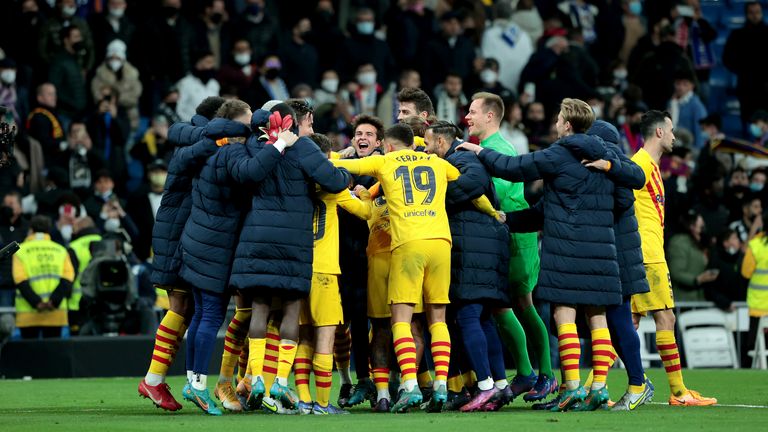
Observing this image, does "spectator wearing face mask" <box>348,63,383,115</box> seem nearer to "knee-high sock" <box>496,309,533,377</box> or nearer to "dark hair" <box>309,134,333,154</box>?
"knee-high sock" <box>496,309,533,377</box>

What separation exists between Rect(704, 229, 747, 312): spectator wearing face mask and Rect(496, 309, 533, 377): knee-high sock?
25.4 feet

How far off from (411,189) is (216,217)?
4.54ft

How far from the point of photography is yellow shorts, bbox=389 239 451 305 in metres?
11.5

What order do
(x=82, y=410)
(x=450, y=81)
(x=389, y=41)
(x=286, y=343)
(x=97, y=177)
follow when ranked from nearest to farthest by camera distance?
(x=286, y=343), (x=82, y=410), (x=97, y=177), (x=450, y=81), (x=389, y=41)

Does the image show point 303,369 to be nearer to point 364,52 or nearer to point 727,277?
point 727,277

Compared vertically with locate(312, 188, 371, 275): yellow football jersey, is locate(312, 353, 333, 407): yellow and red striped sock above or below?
below

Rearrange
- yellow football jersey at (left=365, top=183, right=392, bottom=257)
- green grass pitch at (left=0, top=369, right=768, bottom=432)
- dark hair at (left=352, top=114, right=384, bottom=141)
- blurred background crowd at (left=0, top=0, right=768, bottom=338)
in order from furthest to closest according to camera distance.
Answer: blurred background crowd at (left=0, top=0, right=768, bottom=338) < dark hair at (left=352, top=114, right=384, bottom=141) < yellow football jersey at (left=365, top=183, right=392, bottom=257) < green grass pitch at (left=0, top=369, right=768, bottom=432)

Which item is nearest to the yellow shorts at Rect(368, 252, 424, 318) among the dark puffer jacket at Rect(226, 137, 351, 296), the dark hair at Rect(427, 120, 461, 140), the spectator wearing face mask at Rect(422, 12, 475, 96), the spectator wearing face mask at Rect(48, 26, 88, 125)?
the dark puffer jacket at Rect(226, 137, 351, 296)

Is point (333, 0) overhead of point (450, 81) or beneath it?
overhead

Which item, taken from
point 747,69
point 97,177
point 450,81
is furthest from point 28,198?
point 747,69

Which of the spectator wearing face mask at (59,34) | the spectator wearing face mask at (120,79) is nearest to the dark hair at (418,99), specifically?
the spectator wearing face mask at (120,79)

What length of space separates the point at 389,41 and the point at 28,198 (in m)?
6.45

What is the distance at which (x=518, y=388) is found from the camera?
40.9ft

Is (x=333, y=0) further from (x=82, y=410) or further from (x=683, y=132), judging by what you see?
(x=82, y=410)
